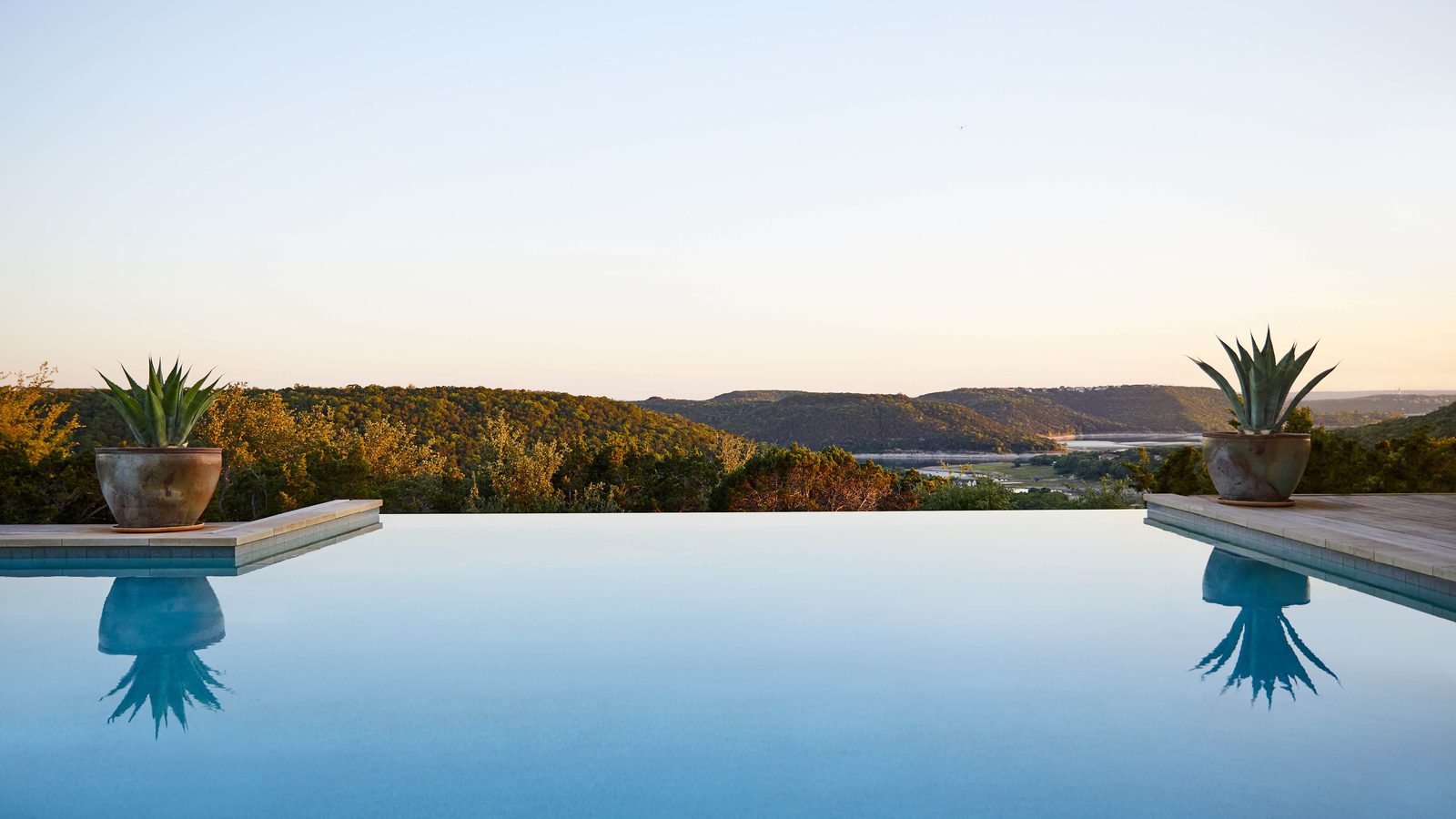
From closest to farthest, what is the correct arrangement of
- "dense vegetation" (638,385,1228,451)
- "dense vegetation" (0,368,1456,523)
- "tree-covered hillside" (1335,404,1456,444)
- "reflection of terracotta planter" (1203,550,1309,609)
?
1. "reflection of terracotta planter" (1203,550,1309,609)
2. "dense vegetation" (0,368,1456,523)
3. "tree-covered hillside" (1335,404,1456,444)
4. "dense vegetation" (638,385,1228,451)

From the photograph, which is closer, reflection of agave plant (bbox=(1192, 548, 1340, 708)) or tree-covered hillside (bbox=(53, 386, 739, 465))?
reflection of agave plant (bbox=(1192, 548, 1340, 708))

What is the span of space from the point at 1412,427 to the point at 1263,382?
5.32 metres

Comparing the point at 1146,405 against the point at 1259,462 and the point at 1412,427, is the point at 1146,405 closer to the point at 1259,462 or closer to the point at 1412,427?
the point at 1412,427

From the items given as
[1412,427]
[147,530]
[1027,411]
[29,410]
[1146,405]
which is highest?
[1146,405]

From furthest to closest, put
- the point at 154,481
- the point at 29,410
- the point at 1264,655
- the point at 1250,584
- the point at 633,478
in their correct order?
the point at 29,410, the point at 633,478, the point at 154,481, the point at 1250,584, the point at 1264,655

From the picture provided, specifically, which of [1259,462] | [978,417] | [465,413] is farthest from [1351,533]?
[465,413]

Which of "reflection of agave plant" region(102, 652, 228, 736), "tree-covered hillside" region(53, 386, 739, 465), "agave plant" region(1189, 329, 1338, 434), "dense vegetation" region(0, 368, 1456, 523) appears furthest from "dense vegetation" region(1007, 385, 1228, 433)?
"reflection of agave plant" region(102, 652, 228, 736)

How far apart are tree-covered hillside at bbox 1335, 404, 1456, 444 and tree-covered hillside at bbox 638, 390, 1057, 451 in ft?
16.2

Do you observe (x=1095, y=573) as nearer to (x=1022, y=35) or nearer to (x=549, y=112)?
(x=1022, y=35)

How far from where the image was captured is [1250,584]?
527cm

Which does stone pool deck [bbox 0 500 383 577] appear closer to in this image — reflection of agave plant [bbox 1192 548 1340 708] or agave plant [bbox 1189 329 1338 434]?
reflection of agave plant [bbox 1192 548 1340 708]

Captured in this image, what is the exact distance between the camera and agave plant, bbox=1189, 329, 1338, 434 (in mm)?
7016

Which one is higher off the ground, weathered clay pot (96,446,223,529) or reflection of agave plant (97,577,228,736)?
weathered clay pot (96,446,223,529)

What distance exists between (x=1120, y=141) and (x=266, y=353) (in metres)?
12.5
